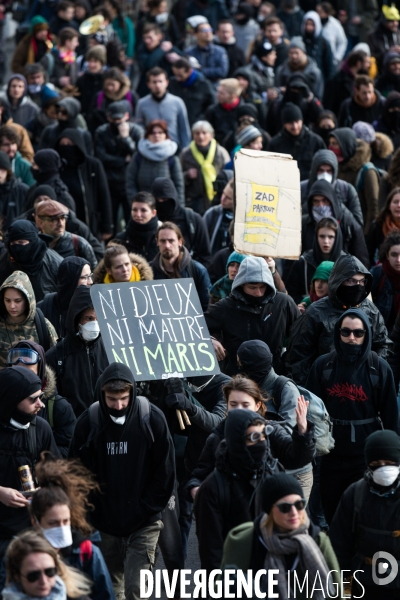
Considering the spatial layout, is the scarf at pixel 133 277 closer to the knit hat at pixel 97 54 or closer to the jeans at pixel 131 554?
the jeans at pixel 131 554

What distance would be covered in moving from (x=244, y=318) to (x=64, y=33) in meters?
9.61

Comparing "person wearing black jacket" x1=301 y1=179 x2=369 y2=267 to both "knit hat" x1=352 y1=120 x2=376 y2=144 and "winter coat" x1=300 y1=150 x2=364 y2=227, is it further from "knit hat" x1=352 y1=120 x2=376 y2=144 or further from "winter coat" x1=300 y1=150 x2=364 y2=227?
"knit hat" x1=352 y1=120 x2=376 y2=144

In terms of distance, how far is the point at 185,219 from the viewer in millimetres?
11875

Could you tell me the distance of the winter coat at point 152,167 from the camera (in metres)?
13.4

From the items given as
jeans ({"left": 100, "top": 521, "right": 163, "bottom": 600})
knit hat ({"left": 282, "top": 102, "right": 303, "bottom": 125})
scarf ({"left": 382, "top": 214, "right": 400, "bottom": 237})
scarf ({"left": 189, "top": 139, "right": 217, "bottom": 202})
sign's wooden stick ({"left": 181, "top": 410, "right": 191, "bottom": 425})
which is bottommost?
jeans ({"left": 100, "top": 521, "right": 163, "bottom": 600})

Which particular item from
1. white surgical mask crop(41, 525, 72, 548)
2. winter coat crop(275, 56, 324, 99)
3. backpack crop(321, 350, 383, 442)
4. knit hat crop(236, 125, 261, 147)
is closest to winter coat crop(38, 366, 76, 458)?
white surgical mask crop(41, 525, 72, 548)

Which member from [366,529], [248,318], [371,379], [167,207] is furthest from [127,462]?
[167,207]

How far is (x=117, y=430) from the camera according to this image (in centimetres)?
733

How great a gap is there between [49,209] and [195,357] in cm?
291

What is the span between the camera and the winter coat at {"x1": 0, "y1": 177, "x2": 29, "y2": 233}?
1267 centimetres

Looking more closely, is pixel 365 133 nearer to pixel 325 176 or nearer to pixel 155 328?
pixel 325 176

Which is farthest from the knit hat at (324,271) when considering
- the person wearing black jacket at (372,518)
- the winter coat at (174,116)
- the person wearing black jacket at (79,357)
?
the winter coat at (174,116)

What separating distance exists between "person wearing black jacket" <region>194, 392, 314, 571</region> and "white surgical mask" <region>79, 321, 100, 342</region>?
189cm

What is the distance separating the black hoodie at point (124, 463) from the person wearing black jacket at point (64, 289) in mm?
2087
